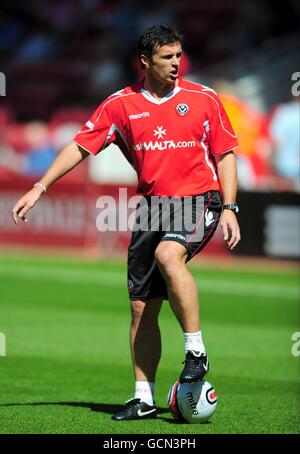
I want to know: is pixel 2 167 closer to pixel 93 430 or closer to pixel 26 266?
pixel 26 266

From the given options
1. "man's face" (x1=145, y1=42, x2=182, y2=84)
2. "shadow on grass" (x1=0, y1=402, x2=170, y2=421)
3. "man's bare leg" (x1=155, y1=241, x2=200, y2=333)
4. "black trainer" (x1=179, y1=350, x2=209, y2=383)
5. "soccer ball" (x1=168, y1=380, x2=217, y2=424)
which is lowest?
"shadow on grass" (x1=0, y1=402, x2=170, y2=421)

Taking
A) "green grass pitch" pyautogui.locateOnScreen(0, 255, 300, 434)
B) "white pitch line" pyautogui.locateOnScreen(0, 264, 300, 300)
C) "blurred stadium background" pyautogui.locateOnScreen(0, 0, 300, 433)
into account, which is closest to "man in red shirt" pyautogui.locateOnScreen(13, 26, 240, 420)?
"green grass pitch" pyautogui.locateOnScreen(0, 255, 300, 434)

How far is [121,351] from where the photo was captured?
35.3 feet

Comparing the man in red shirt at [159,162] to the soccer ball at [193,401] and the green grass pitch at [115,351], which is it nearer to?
the soccer ball at [193,401]

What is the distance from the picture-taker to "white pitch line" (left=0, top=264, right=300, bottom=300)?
51.9 feet

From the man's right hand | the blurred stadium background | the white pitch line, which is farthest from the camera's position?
the white pitch line

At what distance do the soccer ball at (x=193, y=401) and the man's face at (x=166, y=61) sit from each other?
2026 mm

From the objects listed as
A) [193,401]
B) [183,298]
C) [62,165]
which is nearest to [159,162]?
[62,165]

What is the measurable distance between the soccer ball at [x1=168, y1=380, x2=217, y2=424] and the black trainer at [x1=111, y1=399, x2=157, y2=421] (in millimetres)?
275

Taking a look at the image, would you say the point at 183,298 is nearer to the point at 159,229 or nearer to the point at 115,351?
the point at 159,229

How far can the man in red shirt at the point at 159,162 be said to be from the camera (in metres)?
7.29

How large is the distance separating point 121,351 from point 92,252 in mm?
10006

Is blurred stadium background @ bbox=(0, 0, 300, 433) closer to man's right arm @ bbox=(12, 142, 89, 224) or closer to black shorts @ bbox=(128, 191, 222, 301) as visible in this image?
black shorts @ bbox=(128, 191, 222, 301)

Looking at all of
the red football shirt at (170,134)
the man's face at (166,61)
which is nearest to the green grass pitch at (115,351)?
the red football shirt at (170,134)
